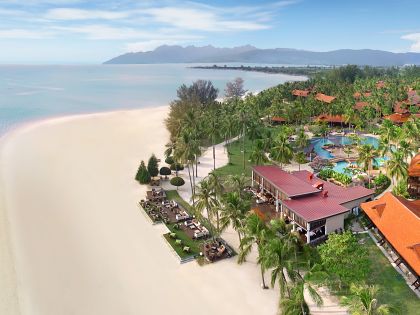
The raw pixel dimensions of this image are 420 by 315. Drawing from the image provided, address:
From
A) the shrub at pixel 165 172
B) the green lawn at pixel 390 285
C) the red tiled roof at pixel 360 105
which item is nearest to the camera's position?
the green lawn at pixel 390 285

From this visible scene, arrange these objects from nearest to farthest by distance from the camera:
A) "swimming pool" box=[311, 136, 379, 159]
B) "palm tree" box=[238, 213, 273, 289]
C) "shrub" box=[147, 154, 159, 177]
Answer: "palm tree" box=[238, 213, 273, 289]
"shrub" box=[147, 154, 159, 177]
"swimming pool" box=[311, 136, 379, 159]

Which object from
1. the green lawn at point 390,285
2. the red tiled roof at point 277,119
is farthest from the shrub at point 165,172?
the red tiled roof at point 277,119

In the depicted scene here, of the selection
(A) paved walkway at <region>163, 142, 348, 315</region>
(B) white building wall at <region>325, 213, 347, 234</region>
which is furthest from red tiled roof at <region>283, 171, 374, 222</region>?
(A) paved walkway at <region>163, 142, 348, 315</region>

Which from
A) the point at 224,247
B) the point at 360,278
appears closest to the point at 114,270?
the point at 224,247

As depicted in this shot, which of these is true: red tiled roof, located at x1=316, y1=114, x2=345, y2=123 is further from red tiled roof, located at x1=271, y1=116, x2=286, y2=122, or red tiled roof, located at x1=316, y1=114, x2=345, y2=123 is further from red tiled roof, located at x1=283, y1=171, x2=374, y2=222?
red tiled roof, located at x1=283, y1=171, x2=374, y2=222

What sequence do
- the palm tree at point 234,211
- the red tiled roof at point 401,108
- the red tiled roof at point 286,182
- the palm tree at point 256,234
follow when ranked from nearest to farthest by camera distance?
the palm tree at point 256,234
the palm tree at point 234,211
the red tiled roof at point 286,182
the red tiled roof at point 401,108

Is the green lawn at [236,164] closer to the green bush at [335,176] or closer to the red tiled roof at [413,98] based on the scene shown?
the green bush at [335,176]
